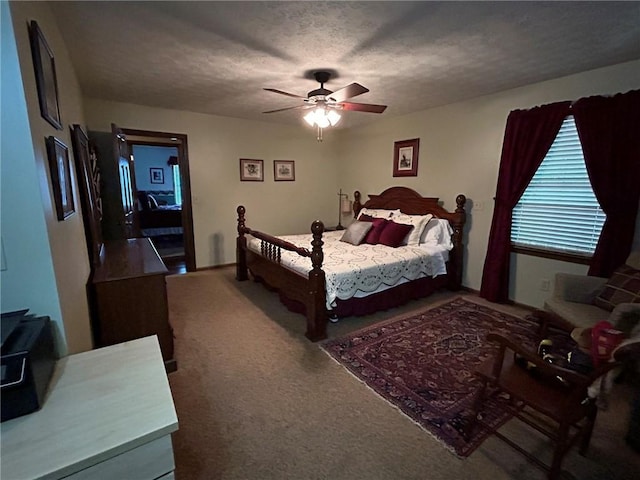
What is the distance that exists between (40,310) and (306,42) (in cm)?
227

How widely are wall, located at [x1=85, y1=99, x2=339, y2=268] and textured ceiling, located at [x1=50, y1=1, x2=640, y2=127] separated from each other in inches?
30.7

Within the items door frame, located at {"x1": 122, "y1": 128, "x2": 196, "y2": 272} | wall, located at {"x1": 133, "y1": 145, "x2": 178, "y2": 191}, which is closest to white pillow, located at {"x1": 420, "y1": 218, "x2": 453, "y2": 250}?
door frame, located at {"x1": 122, "y1": 128, "x2": 196, "y2": 272}

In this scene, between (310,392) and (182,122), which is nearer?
(310,392)

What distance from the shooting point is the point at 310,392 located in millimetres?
2076

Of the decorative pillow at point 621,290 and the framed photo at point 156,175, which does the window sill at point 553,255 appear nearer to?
the decorative pillow at point 621,290

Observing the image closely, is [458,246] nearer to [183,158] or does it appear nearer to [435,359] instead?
[435,359]

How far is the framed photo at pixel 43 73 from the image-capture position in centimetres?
129

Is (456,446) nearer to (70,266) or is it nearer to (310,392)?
(310,392)

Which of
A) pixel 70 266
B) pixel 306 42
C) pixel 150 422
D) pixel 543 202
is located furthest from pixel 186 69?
pixel 543 202

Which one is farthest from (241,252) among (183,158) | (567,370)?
(567,370)

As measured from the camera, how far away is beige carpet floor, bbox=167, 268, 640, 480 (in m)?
1.52

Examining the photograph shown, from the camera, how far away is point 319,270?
2.71 meters

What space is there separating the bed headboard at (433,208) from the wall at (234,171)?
1308 millimetres

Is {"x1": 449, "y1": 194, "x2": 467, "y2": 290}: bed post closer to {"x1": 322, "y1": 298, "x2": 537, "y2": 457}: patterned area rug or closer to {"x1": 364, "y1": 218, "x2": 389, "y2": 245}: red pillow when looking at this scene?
{"x1": 322, "y1": 298, "x2": 537, "y2": 457}: patterned area rug
